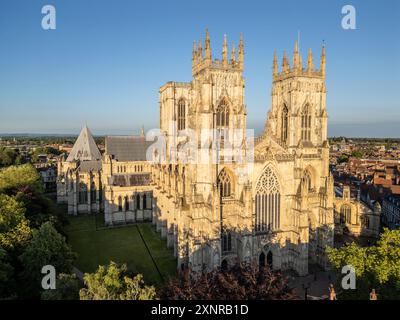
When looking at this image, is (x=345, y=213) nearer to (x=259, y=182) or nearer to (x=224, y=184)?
(x=259, y=182)

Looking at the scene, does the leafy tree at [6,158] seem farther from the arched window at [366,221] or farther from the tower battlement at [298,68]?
the arched window at [366,221]

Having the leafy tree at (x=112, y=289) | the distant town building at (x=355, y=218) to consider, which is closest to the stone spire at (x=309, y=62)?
the distant town building at (x=355, y=218)

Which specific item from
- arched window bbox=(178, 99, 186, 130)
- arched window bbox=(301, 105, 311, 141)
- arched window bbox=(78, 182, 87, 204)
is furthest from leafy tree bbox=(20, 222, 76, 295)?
arched window bbox=(78, 182, 87, 204)

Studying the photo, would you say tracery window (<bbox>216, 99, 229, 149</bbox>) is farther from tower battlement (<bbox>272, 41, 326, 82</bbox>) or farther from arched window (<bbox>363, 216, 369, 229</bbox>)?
arched window (<bbox>363, 216, 369, 229</bbox>)

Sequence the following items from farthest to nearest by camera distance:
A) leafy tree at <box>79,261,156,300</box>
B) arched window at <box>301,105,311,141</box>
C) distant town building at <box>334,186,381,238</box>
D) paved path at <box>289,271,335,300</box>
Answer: distant town building at <box>334,186,381,238</box>
arched window at <box>301,105,311,141</box>
paved path at <box>289,271,335,300</box>
leafy tree at <box>79,261,156,300</box>

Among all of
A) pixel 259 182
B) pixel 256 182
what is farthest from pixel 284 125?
pixel 256 182


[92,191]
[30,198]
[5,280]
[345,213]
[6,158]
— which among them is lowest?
[345,213]
